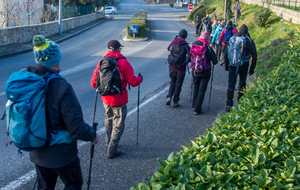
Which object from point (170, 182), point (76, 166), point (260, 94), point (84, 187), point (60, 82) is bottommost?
point (84, 187)

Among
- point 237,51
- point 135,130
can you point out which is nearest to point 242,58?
point 237,51

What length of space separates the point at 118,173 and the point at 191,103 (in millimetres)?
3802

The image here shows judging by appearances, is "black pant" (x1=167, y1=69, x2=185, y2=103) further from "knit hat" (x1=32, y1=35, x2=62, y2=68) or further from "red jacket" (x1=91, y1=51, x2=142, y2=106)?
"knit hat" (x1=32, y1=35, x2=62, y2=68)

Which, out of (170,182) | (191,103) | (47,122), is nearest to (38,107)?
(47,122)

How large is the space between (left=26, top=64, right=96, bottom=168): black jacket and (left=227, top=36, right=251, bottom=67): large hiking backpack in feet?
16.3

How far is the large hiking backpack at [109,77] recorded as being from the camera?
419 centimetres

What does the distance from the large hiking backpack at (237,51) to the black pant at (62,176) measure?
198 inches

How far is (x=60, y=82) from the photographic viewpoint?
2.48 meters

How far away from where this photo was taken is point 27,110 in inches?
89.3

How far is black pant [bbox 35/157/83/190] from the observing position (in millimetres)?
2639

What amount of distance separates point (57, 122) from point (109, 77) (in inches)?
69.5

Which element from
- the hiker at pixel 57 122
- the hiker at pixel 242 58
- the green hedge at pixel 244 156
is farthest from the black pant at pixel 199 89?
the hiker at pixel 57 122

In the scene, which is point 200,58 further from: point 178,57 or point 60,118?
point 60,118

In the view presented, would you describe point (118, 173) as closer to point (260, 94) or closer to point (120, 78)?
point (120, 78)
